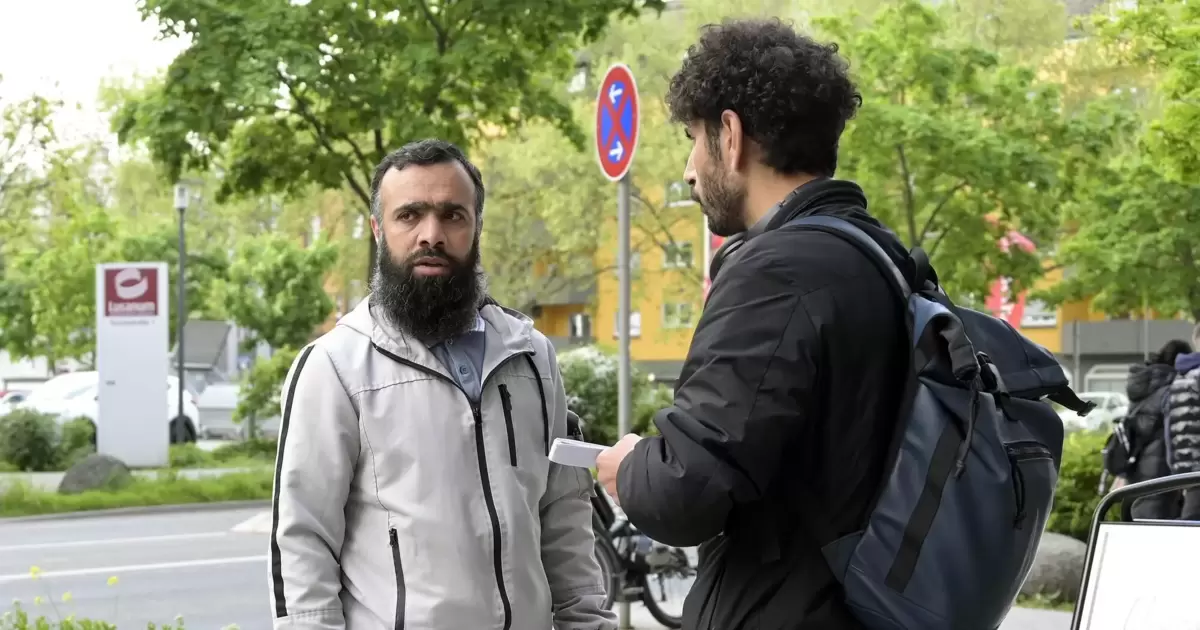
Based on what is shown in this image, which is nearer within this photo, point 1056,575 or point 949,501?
point 949,501

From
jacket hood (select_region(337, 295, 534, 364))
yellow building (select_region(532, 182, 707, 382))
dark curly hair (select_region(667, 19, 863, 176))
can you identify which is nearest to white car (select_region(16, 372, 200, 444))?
yellow building (select_region(532, 182, 707, 382))

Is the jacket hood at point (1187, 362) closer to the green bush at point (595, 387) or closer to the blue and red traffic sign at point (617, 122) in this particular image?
the blue and red traffic sign at point (617, 122)

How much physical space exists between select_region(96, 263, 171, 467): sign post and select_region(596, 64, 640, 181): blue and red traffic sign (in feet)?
47.4

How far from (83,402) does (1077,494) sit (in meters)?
22.2

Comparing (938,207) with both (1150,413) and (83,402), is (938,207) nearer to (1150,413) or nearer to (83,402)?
(1150,413)

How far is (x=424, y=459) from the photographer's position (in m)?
2.76

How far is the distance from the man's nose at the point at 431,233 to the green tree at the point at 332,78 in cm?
1242

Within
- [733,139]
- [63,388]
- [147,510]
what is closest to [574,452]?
[733,139]

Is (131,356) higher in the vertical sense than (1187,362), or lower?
lower

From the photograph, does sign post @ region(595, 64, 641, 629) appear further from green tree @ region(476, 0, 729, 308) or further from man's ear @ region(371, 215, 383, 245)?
green tree @ region(476, 0, 729, 308)

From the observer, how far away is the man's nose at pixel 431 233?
2.99 metres

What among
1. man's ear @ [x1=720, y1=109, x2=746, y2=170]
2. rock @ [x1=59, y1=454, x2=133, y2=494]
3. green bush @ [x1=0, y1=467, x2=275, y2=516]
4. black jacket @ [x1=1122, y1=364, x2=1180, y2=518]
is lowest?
green bush @ [x1=0, y1=467, x2=275, y2=516]

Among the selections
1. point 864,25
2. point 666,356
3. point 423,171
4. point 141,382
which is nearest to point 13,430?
point 141,382

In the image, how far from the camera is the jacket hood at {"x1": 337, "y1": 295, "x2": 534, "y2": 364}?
2861mm
